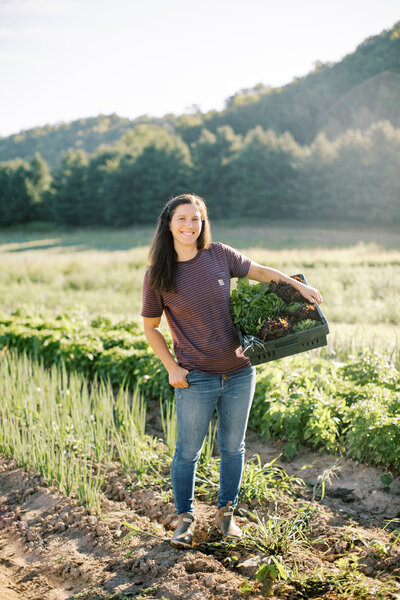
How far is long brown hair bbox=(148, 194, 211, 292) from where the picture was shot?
2.59 meters

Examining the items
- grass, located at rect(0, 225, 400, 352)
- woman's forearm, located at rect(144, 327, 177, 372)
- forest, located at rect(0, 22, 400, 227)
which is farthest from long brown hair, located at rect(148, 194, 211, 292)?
forest, located at rect(0, 22, 400, 227)

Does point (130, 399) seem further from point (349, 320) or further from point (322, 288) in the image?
point (322, 288)

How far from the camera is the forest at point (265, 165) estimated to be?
4072 cm

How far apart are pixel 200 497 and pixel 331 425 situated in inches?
41.5

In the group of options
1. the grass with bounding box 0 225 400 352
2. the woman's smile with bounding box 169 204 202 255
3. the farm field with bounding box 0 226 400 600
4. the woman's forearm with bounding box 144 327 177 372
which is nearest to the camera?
the farm field with bounding box 0 226 400 600

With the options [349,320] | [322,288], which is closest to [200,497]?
[349,320]

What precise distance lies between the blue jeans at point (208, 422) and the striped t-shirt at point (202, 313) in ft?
0.24

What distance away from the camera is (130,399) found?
5.27 meters

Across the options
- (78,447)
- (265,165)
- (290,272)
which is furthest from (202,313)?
(265,165)

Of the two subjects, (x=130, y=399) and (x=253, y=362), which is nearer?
(x=253, y=362)

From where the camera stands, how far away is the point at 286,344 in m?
2.65

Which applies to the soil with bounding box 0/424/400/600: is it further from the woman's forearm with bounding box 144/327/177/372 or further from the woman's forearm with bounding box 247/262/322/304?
the woman's forearm with bounding box 247/262/322/304

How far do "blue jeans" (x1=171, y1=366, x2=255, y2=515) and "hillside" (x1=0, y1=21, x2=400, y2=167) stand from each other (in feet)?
166

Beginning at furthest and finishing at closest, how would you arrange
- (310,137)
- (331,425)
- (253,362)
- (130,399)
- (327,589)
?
(310,137), (130,399), (331,425), (253,362), (327,589)
